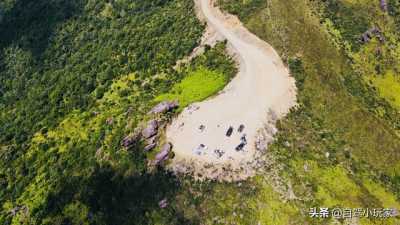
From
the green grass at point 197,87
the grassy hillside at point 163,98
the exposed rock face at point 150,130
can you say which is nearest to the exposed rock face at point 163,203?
the grassy hillside at point 163,98

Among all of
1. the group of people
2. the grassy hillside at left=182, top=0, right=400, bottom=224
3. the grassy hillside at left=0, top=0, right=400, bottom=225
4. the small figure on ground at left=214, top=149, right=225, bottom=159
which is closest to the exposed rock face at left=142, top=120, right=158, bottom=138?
the grassy hillside at left=0, top=0, right=400, bottom=225

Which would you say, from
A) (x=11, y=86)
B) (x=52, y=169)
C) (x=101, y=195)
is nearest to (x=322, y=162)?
(x=101, y=195)

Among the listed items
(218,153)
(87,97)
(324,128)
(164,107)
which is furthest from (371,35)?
(87,97)

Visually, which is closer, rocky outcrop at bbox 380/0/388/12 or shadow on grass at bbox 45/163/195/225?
shadow on grass at bbox 45/163/195/225

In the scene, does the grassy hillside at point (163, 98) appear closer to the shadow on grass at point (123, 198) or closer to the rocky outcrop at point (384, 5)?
the shadow on grass at point (123, 198)

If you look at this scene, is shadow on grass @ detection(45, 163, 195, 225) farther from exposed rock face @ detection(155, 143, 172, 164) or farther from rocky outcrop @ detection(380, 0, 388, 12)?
rocky outcrop @ detection(380, 0, 388, 12)

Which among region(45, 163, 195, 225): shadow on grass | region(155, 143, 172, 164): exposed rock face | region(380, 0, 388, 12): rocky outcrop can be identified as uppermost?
region(155, 143, 172, 164): exposed rock face

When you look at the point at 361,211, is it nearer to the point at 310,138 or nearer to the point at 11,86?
the point at 310,138
